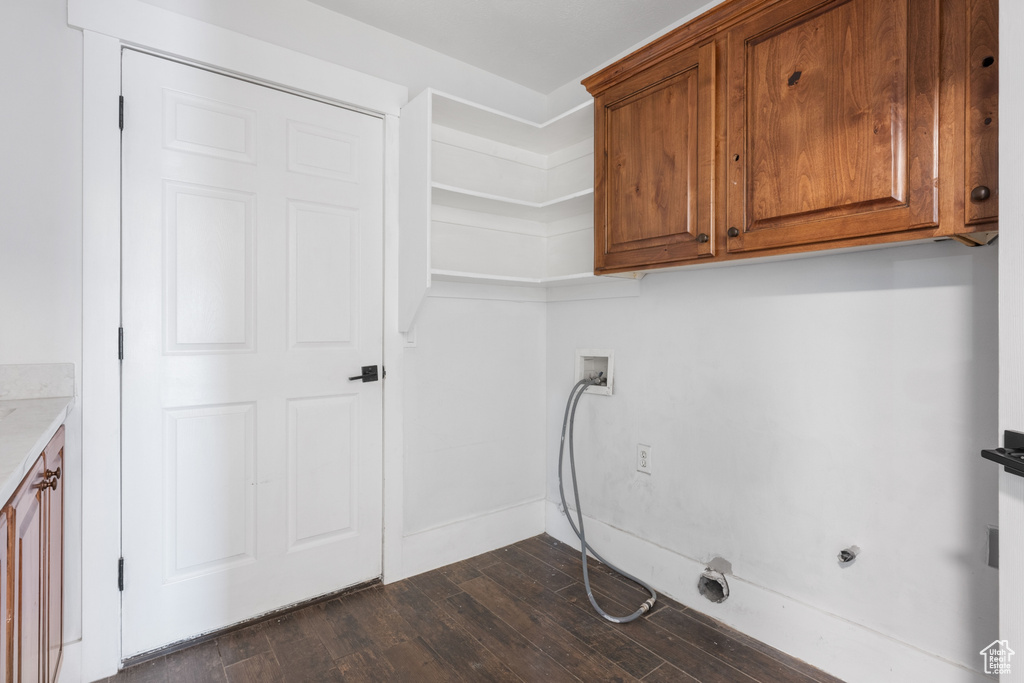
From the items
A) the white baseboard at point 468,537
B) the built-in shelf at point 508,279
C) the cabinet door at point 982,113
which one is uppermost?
the cabinet door at point 982,113

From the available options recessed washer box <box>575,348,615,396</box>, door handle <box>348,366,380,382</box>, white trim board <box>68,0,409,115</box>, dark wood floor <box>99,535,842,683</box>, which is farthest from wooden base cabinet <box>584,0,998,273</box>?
dark wood floor <box>99,535,842,683</box>

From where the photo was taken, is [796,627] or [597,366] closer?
[796,627]

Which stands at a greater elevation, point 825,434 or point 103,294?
point 103,294

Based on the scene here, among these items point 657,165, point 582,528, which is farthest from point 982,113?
point 582,528

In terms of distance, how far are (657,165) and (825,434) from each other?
1.09 metres

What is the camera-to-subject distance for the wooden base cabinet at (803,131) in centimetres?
121

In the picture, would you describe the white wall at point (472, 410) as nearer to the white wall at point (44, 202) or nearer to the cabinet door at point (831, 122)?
the white wall at point (44, 202)

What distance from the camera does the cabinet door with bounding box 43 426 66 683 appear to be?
132 centimetres

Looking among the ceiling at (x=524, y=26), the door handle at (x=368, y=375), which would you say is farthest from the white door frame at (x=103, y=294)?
the door handle at (x=368, y=375)

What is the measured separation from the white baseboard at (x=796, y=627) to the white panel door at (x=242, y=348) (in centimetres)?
120

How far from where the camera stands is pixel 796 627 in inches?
69.0

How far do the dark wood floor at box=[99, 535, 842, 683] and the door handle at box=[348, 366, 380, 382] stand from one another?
90 cm

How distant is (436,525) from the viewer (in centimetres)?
245

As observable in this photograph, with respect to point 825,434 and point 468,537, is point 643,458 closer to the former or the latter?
point 825,434
